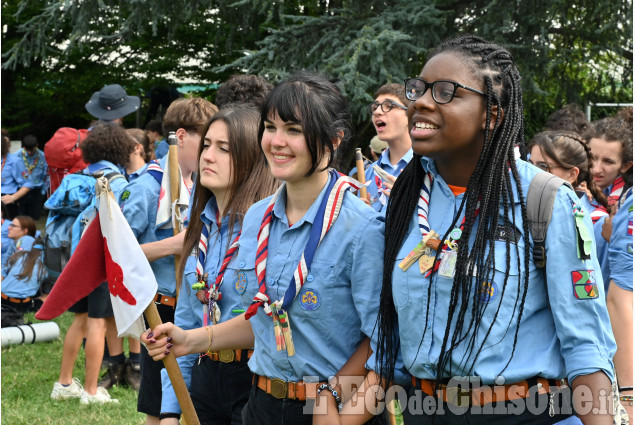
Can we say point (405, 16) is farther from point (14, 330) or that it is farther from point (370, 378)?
point (370, 378)

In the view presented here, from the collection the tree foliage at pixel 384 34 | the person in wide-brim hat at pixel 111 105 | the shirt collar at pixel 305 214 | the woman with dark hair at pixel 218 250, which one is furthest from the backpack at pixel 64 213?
the shirt collar at pixel 305 214

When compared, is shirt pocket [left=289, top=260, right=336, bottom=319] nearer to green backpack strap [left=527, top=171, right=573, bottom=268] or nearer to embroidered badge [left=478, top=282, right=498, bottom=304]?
embroidered badge [left=478, top=282, right=498, bottom=304]

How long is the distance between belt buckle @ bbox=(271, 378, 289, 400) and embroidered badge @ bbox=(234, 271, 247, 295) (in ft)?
1.55

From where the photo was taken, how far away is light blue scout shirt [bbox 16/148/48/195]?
15.2m

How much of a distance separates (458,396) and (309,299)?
2.15 ft

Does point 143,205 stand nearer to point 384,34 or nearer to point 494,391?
point 494,391

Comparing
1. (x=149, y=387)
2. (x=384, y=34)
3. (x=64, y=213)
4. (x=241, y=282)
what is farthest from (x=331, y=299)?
(x=384, y=34)

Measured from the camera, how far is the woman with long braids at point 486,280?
242cm

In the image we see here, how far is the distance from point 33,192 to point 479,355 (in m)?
14.4

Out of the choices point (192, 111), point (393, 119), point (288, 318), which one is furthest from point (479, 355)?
point (393, 119)

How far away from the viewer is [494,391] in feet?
8.03

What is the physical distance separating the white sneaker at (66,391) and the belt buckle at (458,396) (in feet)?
17.6

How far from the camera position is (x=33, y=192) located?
1558cm

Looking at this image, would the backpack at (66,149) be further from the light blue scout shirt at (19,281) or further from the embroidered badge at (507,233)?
the embroidered badge at (507,233)
